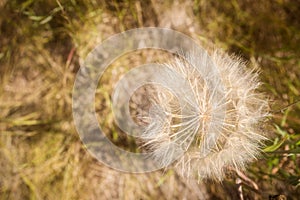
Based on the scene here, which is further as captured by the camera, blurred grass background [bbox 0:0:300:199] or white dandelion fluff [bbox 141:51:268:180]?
blurred grass background [bbox 0:0:300:199]

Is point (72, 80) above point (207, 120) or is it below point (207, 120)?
above

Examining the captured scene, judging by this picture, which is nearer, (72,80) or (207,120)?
(207,120)

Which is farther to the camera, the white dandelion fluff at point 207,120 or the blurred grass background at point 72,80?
the blurred grass background at point 72,80

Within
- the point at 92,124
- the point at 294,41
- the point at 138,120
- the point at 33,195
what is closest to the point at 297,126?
the point at 294,41

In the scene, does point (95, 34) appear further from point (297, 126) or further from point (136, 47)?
point (297, 126)
